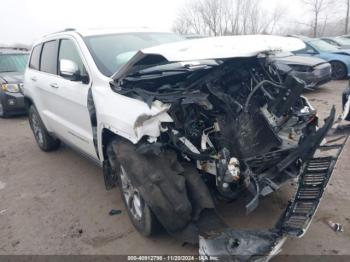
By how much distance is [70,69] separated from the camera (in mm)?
3691

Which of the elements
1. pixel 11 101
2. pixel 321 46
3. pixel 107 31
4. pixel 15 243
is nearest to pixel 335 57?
pixel 321 46

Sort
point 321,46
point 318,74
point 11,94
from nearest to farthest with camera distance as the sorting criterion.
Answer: point 318,74
point 11,94
point 321,46

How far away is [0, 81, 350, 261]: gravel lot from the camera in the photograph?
310cm

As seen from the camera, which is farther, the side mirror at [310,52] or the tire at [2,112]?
the side mirror at [310,52]

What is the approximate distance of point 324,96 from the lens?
8.81m

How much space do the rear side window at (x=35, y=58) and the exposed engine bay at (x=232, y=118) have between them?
9.08ft

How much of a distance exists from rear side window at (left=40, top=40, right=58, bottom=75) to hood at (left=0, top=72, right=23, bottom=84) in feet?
14.1

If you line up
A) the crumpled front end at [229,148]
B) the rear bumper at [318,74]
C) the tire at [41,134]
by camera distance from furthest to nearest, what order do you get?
the rear bumper at [318,74] → the tire at [41,134] → the crumpled front end at [229,148]

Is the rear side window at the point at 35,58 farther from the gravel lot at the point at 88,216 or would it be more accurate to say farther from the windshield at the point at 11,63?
the windshield at the point at 11,63

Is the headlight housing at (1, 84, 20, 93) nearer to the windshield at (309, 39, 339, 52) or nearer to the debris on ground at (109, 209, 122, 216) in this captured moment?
the debris on ground at (109, 209, 122, 216)

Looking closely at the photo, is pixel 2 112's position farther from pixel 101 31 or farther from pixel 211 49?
pixel 211 49

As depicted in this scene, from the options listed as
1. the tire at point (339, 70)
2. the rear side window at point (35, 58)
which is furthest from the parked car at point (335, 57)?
Result: the rear side window at point (35, 58)

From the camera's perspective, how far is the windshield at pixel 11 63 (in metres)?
9.95

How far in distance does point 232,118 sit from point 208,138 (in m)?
0.26
